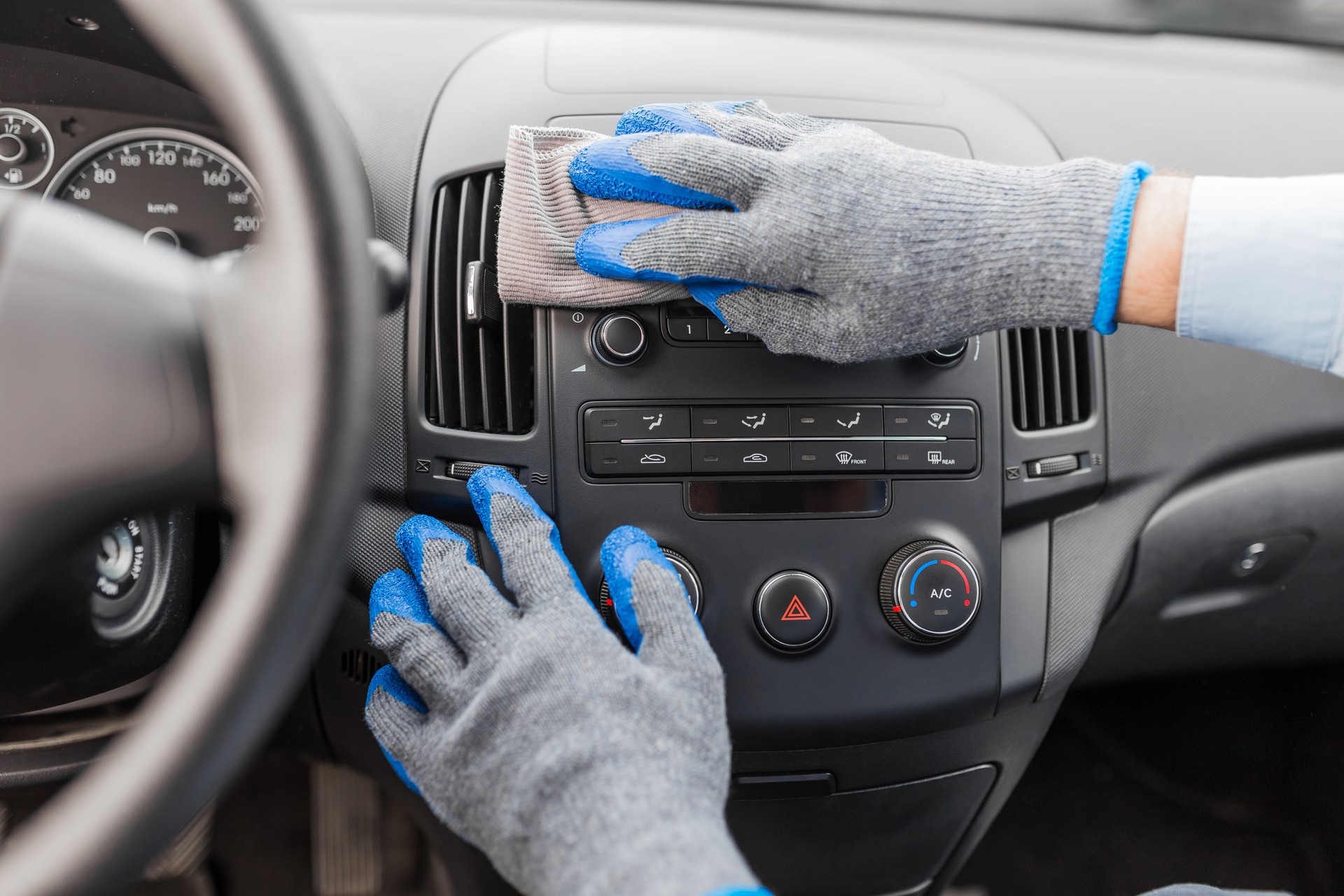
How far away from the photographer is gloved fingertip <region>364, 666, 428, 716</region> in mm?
801

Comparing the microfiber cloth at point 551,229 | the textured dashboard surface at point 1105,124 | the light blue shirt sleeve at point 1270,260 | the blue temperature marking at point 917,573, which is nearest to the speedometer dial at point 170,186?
the textured dashboard surface at point 1105,124

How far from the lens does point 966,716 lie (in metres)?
0.96

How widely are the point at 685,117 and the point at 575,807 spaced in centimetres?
59

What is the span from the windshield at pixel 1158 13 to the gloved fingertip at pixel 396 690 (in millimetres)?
919

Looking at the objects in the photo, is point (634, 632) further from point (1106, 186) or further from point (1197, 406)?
point (1197, 406)

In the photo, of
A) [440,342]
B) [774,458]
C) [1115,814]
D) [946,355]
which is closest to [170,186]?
[440,342]

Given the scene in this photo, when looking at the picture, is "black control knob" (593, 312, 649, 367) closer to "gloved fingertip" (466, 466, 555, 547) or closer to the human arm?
the human arm

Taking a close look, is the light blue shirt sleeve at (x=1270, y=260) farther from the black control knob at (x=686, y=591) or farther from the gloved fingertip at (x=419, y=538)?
the gloved fingertip at (x=419, y=538)

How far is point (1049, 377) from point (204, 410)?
2.62 ft

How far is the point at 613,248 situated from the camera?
820mm

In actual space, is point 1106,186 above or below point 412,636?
above

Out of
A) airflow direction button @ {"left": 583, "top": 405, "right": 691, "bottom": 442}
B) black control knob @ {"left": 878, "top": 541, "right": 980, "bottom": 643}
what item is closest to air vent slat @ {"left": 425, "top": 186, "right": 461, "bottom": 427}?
airflow direction button @ {"left": 583, "top": 405, "right": 691, "bottom": 442}

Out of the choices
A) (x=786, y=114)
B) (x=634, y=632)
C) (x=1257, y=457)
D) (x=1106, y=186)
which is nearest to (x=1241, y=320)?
(x=1106, y=186)

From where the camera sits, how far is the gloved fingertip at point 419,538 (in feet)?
2.76
